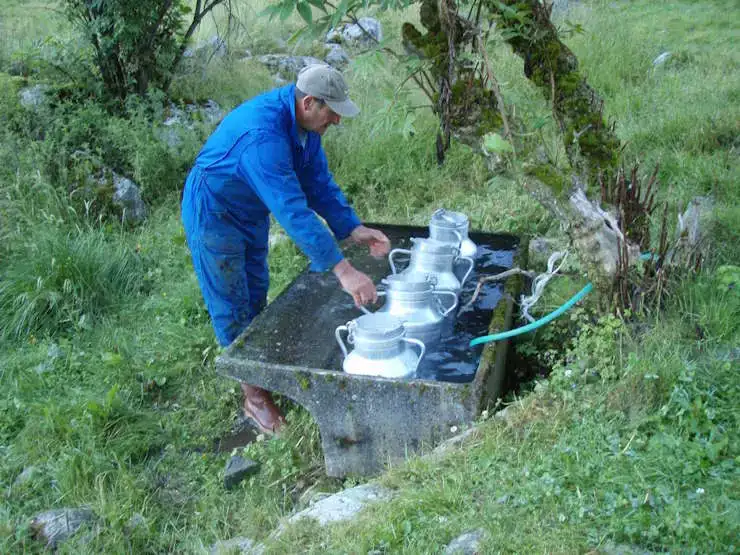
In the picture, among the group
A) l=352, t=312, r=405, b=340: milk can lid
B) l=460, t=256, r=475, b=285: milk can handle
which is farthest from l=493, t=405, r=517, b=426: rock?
l=460, t=256, r=475, b=285: milk can handle

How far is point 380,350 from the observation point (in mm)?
3145

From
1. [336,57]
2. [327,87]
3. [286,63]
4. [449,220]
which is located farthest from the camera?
[336,57]

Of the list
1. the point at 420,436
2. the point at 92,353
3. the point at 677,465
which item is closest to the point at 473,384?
the point at 420,436

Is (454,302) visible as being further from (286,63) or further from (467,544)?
(286,63)

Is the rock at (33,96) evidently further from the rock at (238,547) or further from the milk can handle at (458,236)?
the rock at (238,547)

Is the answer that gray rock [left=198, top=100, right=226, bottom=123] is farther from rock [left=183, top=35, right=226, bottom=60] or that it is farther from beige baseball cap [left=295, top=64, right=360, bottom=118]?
beige baseball cap [left=295, top=64, right=360, bottom=118]

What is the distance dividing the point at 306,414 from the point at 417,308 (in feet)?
3.18

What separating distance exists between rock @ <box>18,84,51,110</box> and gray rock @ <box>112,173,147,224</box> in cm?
106

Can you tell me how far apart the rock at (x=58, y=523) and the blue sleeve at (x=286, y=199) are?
1.60 meters

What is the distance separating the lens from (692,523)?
7.47ft

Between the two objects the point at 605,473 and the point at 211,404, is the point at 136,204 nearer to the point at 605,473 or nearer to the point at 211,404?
the point at 211,404

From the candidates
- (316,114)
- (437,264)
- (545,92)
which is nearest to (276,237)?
(437,264)

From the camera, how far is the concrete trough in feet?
10.0

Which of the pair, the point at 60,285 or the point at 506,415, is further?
the point at 60,285
